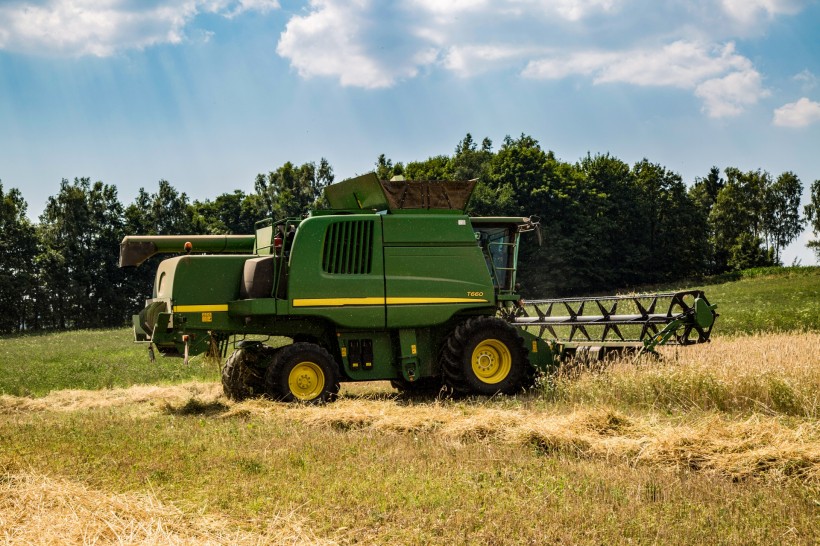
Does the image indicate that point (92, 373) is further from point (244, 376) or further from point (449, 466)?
point (449, 466)

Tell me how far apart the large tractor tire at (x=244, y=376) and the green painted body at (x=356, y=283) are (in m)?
0.33

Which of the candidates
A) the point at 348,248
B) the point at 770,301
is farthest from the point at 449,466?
the point at 770,301

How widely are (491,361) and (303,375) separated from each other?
2994 mm

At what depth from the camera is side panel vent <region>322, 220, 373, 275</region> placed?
41.0ft

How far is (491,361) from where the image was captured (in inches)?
519

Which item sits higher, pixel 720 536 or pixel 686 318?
pixel 686 318

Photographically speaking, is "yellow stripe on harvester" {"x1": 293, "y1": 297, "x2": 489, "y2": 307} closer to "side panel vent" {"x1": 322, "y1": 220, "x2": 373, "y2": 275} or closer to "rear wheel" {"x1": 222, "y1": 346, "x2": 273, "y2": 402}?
"side panel vent" {"x1": 322, "y1": 220, "x2": 373, "y2": 275}

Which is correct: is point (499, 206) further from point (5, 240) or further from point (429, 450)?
point (429, 450)

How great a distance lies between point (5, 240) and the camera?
62969mm

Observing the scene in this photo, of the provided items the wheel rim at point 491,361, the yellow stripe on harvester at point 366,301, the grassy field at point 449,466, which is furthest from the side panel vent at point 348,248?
the wheel rim at point 491,361

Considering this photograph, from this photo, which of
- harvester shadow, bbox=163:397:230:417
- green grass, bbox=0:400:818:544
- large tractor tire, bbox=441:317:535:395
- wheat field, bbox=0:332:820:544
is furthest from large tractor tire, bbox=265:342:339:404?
green grass, bbox=0:400:818:544

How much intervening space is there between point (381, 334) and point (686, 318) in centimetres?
488

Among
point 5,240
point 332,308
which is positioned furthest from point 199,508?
point 5,240

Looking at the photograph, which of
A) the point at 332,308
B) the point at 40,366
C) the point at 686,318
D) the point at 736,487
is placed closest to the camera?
the point at 736,487
